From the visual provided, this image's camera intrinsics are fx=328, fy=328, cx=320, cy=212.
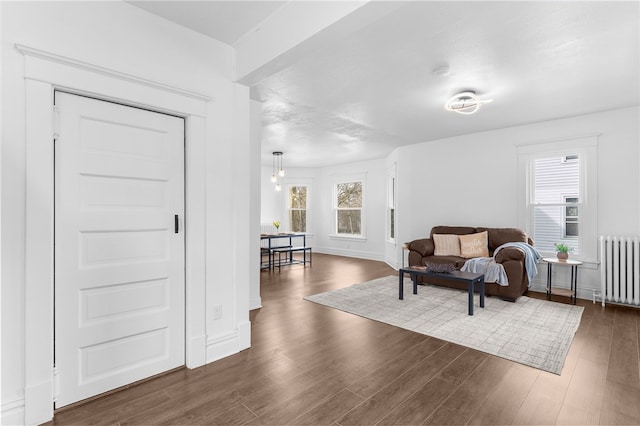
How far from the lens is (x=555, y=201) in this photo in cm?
492

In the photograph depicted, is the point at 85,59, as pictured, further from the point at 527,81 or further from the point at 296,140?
the point at 296,140

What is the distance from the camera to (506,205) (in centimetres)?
537

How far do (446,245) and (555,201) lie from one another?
168 cm

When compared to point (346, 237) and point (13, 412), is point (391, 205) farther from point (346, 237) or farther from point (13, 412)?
point (13, 412)

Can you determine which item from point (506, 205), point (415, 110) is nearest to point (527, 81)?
point (415, 110)

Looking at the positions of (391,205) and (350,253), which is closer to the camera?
(391,205)

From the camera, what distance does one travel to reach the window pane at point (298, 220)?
979 centimetres

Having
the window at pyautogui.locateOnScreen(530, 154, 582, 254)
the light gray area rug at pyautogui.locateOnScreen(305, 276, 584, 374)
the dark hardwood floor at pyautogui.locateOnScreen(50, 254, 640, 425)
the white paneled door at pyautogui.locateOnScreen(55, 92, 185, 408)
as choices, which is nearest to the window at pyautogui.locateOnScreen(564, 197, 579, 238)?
the window at pyautogui.locateOnScreen(530, 154, 582, 254)

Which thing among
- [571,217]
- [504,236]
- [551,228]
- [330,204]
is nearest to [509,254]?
[504,236]

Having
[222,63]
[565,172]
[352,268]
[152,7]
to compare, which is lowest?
[352,268]

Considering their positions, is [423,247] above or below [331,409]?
above

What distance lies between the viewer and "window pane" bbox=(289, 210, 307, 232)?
→ 9.79 metres

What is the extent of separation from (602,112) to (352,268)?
189 inches

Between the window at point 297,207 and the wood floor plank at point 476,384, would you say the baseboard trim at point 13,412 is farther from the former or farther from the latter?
the window at point 297,207
